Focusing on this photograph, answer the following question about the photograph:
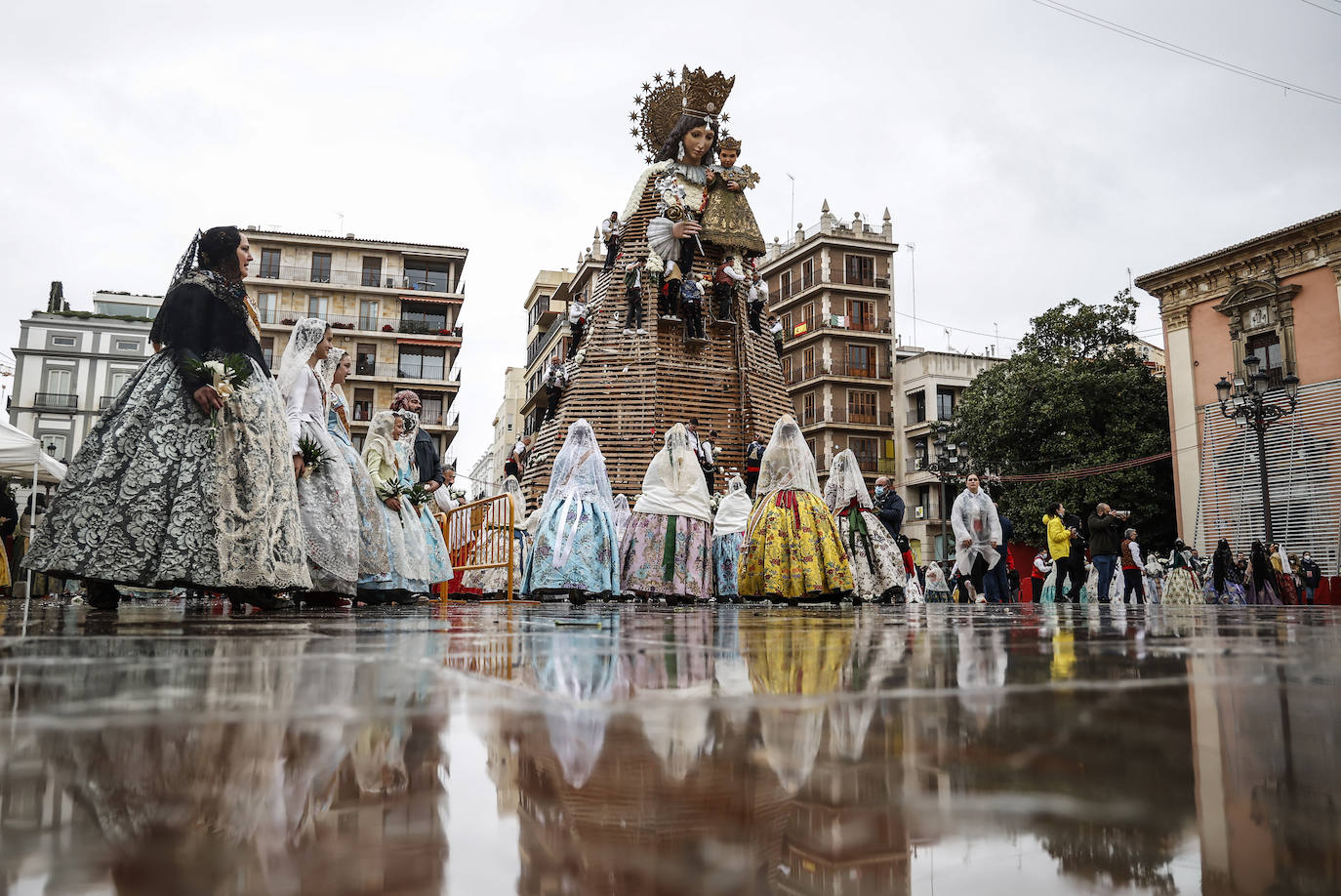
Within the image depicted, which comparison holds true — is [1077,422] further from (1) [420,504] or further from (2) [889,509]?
A: (1) [420,504]

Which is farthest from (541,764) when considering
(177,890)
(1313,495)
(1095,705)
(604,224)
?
(1313,495)

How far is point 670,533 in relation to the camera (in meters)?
10.3

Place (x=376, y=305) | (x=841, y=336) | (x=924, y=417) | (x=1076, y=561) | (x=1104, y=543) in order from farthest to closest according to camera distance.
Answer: (x=376, y=305), (x=841, y=336), (x=924, y=417), (x=1076, y=561), (x=1104, y=543)

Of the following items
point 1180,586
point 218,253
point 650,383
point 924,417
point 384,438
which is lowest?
point 1180,586

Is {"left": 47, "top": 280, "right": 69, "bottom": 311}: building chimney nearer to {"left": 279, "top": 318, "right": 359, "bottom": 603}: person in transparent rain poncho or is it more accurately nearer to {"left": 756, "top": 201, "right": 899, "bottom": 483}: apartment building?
{"left": 756, "top": 201, "right": 899, "bottom": 483}: apartment building

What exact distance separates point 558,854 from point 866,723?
54 cm

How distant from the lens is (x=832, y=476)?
1126 centimetres

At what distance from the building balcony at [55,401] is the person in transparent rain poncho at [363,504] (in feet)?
168

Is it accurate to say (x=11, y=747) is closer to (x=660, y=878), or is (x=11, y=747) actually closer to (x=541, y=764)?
(x=541, y=764)

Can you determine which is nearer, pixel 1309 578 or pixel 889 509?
pixel 889 509

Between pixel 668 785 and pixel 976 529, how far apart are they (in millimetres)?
12364

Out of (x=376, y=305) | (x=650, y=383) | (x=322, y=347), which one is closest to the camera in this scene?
(x=322, y=347)

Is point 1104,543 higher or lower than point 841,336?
lower

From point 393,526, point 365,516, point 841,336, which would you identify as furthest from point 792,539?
point 841,336
